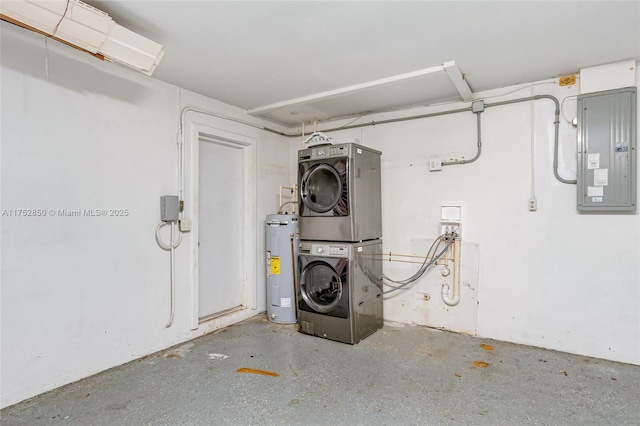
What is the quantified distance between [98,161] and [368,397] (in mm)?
2539

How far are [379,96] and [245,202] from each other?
1.88 meters

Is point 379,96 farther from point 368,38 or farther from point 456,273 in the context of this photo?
point 456,273

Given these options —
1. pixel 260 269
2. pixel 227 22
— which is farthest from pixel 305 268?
pixel 227 22

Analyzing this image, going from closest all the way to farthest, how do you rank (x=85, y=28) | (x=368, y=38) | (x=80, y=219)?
(x=85, y=28)
(x=368, y=38)
(x=80, y=219)

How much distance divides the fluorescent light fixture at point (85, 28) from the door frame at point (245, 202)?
3.54 feet

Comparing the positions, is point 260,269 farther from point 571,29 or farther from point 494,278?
point 571,29

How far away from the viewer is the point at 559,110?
9.42 ft

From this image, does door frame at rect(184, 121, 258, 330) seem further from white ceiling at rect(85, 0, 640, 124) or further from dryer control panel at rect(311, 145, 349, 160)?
dryer control panel at rect(311, 145, 349, 160)

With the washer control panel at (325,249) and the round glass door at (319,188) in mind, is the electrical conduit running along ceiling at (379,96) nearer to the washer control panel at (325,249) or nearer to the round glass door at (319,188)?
the round glass door at (319,188)

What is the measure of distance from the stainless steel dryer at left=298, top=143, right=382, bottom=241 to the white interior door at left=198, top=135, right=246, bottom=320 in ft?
3.10

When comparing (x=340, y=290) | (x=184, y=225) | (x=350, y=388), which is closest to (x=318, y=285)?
(x=340, y=290)

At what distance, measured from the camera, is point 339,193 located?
10.0 feet

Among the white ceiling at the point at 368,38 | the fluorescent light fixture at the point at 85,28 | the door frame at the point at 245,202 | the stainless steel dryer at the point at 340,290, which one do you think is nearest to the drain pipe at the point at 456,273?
the stainless steel dryer at the point at 340,290

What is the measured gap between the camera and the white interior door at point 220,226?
350cm
